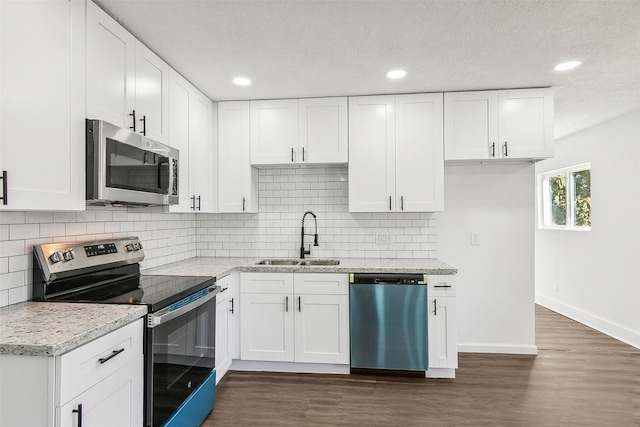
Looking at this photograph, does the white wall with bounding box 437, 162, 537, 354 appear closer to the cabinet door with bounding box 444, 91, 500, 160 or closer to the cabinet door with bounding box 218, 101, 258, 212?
the cabinet door with bounding box 444, 91, 500, 160

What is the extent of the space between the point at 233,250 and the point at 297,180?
97cm

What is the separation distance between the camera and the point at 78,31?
1775mm

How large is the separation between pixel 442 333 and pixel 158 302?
2.20 metres

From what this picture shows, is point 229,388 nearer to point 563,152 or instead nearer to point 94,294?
point 94,294

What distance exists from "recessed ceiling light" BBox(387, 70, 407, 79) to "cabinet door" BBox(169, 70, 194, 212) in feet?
5.30

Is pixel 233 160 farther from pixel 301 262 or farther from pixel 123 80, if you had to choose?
pixel 123 80

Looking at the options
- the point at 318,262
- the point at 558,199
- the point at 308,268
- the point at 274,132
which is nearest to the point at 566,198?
the point at 558,199

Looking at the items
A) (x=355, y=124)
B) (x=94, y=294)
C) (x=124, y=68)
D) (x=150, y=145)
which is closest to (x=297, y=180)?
(x=355, y=124)

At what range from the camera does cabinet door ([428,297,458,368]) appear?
9.69 ft

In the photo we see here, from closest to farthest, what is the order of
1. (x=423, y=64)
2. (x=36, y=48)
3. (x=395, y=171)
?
(x=36, y=48)
(x=423, y=64)
(x=395, y=171)

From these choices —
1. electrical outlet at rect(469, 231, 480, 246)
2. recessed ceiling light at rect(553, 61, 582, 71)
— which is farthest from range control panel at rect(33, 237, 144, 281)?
recessed ceiling light at rect(553, 61, 582, 71)

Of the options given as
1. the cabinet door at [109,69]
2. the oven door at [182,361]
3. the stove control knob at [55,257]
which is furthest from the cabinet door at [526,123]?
the stove control knob at [55,257]

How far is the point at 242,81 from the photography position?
300 centimetres

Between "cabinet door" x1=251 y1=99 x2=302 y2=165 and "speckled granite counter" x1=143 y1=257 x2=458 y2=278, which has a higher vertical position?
"cabinet door" x1=251 y1=99 x2=302 y2=165
